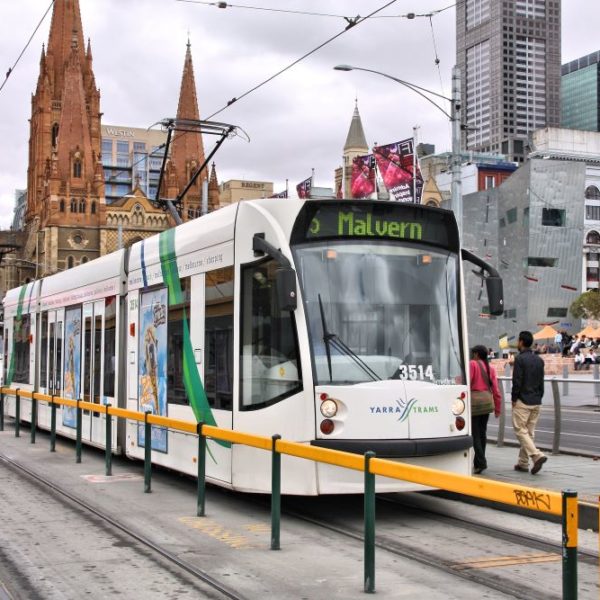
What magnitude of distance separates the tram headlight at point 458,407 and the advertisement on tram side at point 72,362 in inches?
310

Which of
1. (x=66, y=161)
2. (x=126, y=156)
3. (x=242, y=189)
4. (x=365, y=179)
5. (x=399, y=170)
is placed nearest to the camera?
(x=399, y=170)

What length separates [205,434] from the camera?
29.5 ft

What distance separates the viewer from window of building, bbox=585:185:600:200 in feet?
312

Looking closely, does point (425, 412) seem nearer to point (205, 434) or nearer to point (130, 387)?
point (205, 434)

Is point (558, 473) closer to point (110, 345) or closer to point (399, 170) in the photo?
point (110, 345)

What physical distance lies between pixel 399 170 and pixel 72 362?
16.6 metres

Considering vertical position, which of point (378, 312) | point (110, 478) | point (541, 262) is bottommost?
point (110, 478)

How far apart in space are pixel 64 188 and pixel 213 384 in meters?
116

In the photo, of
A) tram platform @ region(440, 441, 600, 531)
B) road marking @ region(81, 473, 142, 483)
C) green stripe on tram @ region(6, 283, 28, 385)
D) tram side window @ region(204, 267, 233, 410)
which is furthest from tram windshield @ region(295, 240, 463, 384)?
green stripe on tram @ region(6, 283, 28, 385)

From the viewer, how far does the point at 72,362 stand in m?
15.5

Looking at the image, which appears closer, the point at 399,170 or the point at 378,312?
the point at 378,312

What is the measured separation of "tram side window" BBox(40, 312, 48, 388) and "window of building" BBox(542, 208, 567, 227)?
67.4 metres

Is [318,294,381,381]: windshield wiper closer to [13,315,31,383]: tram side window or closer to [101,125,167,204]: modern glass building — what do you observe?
[13,315,31,383]: tram side window

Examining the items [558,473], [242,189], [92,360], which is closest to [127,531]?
[558,473]
